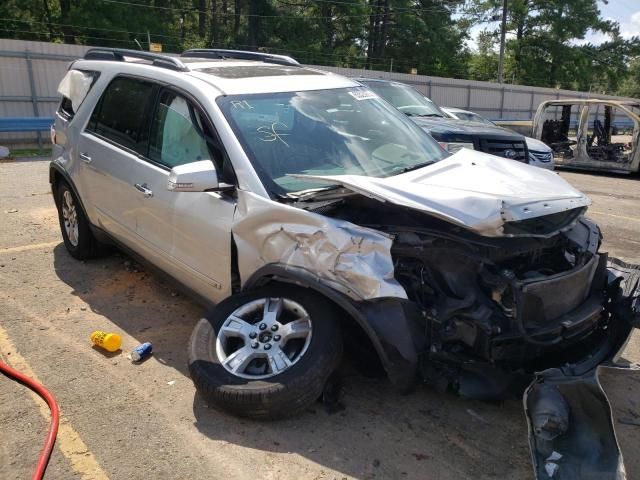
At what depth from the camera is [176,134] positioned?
12.6ft

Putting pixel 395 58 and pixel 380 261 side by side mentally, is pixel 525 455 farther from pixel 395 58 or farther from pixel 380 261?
pixel 395 58

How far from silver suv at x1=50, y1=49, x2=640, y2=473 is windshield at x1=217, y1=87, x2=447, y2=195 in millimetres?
12

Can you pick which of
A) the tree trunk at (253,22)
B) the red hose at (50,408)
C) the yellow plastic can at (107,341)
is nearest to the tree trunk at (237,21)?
the tree trunk at (253,22)

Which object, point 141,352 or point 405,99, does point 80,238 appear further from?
point 405,99

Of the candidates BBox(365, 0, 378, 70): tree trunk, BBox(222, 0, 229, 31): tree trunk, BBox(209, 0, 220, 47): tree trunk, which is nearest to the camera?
BBox(209, 0, 220, 47): tree trunk

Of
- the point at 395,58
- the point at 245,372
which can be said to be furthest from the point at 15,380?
the point at 395,58

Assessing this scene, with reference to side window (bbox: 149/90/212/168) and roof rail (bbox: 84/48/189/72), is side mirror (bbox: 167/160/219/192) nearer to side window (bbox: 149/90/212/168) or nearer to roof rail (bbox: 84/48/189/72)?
side window (bbox: 149/90/212/168)

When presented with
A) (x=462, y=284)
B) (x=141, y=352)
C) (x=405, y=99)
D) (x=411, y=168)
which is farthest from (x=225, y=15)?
(x=462, y=284)

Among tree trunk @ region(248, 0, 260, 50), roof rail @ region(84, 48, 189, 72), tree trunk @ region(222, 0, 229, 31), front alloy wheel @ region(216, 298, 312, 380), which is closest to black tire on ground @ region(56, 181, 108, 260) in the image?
roof rail @ region(84, 48, 189, 72)

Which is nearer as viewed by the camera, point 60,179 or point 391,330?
point 391,330

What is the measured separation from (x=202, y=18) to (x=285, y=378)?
38.5 metres

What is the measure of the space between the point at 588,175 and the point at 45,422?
13506mm

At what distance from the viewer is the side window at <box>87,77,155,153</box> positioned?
4.18m

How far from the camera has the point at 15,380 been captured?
341cm
